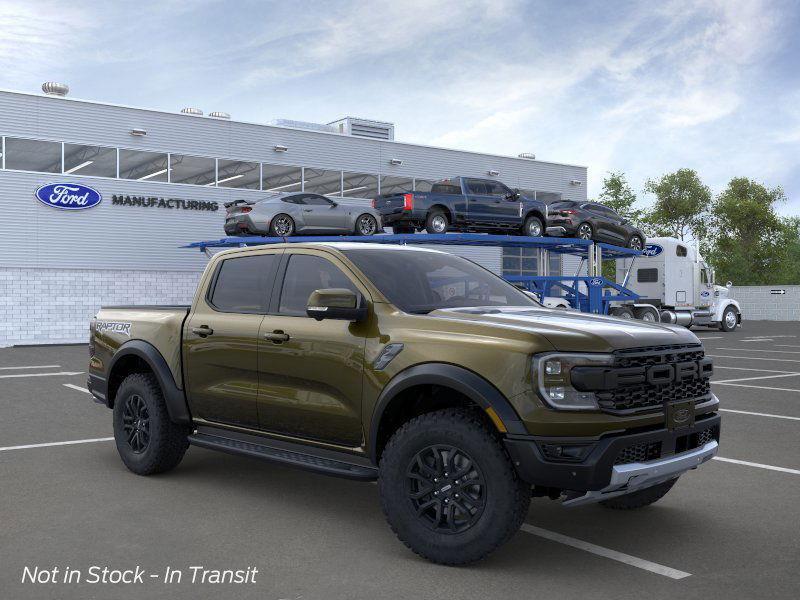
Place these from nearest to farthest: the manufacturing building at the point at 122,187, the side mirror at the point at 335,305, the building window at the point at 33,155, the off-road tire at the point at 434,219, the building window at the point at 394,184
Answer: the side mirror at the point at 335,305 → the off-road tire at the point at 434,219 → the building window at the point at 33,155 → the manufacturing building at the point at 122,187 → the building window at the point at 394,184

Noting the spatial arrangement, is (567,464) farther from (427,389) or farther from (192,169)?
(192,169)

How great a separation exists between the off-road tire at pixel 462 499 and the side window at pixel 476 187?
19308mm

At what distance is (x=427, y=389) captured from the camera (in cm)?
501

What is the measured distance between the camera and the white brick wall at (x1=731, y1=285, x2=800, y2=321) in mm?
48688

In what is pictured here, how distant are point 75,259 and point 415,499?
26.0 metres

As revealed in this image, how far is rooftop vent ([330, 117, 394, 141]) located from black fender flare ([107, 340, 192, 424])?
2912 cm

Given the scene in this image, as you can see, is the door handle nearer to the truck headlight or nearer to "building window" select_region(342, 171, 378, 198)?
the truck headlight

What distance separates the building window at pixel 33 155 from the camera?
2685 centimetres

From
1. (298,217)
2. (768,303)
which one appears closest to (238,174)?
(298,217)

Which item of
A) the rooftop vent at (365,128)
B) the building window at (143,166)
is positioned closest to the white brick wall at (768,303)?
the rooftop vent at (365,128)

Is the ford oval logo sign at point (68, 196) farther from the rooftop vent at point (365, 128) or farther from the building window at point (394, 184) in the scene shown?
the building window at point (394, 184)

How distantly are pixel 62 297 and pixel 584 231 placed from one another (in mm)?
16947

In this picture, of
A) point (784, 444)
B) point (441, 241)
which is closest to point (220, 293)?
point (784, 444)

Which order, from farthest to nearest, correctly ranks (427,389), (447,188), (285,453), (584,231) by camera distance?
(584,231), (447,188), (285,453), (427,389)
